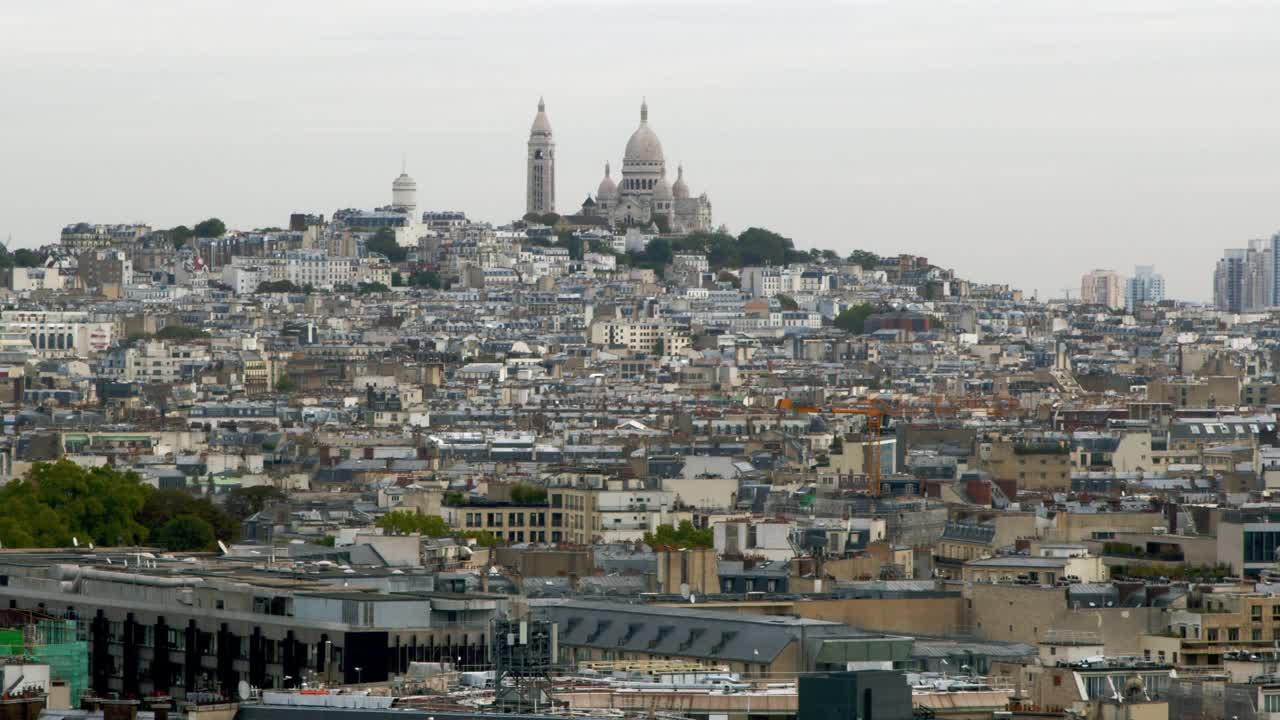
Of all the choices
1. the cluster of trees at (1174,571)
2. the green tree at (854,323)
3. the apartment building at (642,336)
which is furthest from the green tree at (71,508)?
the green tree at (854,323)

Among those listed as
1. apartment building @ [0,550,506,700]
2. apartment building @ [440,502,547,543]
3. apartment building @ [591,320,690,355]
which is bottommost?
apartment building @ [440,502,547,543]

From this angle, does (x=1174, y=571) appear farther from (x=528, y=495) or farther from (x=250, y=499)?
(x=250, y=499)

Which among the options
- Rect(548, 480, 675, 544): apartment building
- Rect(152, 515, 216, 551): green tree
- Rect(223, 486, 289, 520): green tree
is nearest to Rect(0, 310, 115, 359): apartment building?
Rect(223, 486, 289, 520): green tree

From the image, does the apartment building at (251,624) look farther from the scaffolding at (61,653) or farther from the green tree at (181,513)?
the green tree at (181,513)

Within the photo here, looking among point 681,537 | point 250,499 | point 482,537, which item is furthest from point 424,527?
point 250,499

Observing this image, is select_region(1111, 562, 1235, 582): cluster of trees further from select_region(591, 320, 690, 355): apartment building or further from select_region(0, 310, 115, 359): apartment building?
select_region(591, 320, 690, 355): apartment building

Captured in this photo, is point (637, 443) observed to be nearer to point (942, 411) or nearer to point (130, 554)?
point (942, 411)

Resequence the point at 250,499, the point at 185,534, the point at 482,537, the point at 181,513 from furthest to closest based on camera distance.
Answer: the point at 250,499, the point at 181,513, the point at 482,537, the point at 185,534
